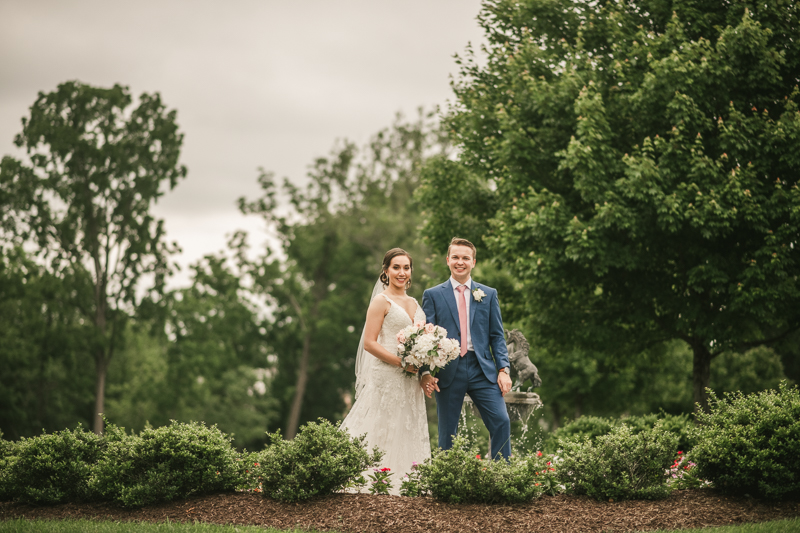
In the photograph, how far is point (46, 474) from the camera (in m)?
6.39

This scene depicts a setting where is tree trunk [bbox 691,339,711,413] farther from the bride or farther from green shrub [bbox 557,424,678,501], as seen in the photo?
the bride

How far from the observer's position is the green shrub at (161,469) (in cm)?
604

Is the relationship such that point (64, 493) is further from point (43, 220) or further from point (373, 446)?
point (43, 220)

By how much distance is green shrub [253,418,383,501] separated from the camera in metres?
5.88

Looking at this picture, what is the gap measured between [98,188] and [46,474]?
76.5ft

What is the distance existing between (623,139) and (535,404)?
6850mm

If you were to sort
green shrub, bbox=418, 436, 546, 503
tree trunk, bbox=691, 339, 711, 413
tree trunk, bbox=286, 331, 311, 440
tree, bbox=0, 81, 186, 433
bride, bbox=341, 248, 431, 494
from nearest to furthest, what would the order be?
1. green shrub, bbox=418, 436, 546, 503
2. bride, bbox=341, 248, 431, 494
3. tree trunk, bbox=691, 339, 711, 413
4. tree, bbox=0, 81, 186, 433
5. tree trunk, bbox=286, 331, 311, 440

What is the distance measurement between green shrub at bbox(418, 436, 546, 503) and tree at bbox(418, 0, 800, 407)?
610cm

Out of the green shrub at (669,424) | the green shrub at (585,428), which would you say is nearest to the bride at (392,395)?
the green shrub at (585,428)

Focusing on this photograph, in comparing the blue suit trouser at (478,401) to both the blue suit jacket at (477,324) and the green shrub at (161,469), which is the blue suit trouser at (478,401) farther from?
the green shrub at (161,469)

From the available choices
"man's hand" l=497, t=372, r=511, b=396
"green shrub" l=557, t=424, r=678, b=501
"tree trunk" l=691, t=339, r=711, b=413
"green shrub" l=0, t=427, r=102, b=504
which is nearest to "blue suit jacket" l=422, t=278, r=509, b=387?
"man's hand" l=497, t=372, r=511, b=396

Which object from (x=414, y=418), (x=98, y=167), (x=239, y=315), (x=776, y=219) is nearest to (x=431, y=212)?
(x=776, y=219)

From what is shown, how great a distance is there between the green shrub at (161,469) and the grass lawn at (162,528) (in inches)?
17.6

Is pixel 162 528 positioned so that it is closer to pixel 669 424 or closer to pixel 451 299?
pixel 451 299
